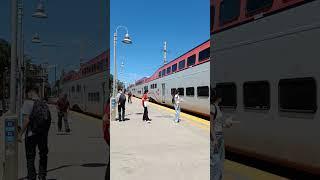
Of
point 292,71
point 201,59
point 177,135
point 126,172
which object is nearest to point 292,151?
point 292,71

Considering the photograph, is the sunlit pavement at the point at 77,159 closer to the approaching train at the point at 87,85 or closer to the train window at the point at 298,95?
the approaching train at the point at 87,85

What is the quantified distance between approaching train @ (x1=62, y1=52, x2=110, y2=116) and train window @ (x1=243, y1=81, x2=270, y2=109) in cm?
512

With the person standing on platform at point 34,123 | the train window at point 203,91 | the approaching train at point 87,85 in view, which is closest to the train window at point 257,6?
the person standing on platform at point 34,123

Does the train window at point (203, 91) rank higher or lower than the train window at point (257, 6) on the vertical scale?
lower

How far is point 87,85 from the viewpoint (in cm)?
1572

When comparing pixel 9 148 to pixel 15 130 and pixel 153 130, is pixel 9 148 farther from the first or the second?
pixel 153 130

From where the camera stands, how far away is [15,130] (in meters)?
6.81

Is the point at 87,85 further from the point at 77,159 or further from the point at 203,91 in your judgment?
the point at 203,91

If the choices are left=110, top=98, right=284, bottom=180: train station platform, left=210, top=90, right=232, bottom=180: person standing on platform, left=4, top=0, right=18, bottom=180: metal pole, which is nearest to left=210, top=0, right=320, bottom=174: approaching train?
left=110, top=98, right=284, bottom=180: train station platform

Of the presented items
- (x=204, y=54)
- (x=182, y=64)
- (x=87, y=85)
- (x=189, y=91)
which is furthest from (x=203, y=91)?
(x=87, y=85)

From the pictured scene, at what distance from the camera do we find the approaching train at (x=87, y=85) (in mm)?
14166

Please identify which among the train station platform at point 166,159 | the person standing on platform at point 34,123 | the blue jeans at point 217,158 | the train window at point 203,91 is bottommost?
the train station platform at point 166,159

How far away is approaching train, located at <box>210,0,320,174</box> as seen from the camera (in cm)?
763

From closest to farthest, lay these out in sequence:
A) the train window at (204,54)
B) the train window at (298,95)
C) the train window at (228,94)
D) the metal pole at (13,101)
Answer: the metal pole at (13,101)
the train window at (298,95)
the train window at (228,94)
the train window at (204,54)
